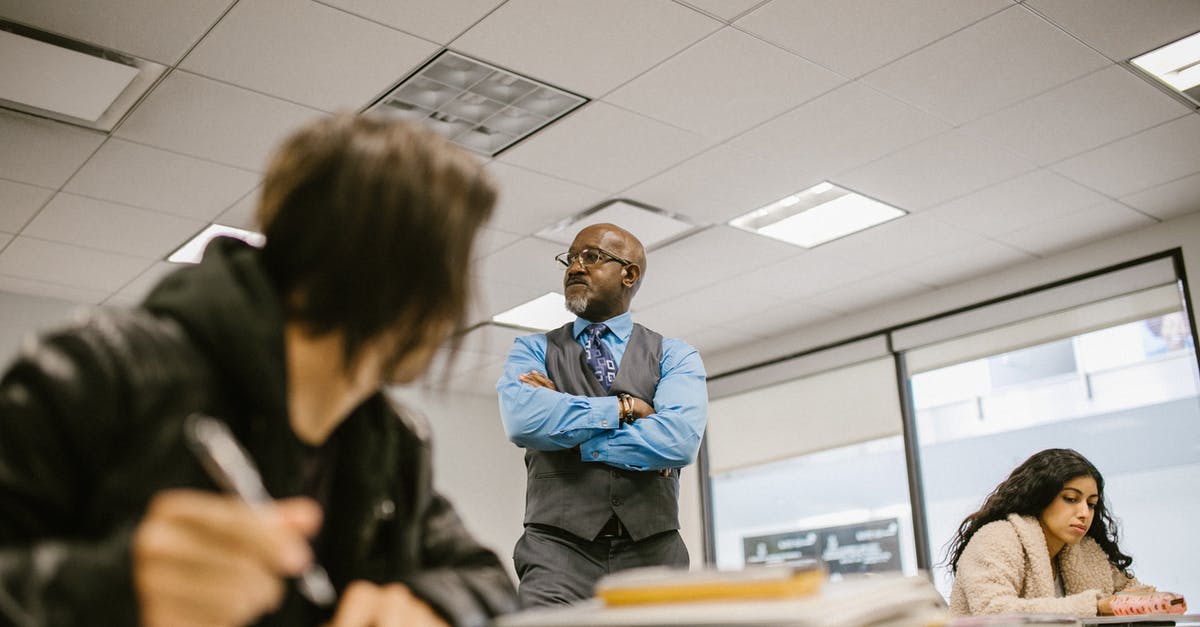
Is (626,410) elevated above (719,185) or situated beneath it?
situated beneath

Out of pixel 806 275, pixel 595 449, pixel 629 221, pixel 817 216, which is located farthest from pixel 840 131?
pixel 595 449

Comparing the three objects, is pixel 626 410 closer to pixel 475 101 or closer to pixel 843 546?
pixel 475 101

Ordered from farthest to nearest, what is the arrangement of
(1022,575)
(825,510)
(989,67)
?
(825,510) → (989,67) → (1022,575)

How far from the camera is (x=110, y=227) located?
4.55m

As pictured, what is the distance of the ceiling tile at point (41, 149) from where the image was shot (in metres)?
3.67

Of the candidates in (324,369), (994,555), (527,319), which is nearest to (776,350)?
(527,319)

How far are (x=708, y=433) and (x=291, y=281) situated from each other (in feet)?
21.4

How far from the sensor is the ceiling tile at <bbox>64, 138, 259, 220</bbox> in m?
3.89

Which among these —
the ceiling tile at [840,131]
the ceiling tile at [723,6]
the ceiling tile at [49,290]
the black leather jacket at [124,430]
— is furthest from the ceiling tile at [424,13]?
the ceiling tile at [49,290]

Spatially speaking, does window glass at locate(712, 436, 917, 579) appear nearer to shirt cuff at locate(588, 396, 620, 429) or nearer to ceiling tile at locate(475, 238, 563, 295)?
ceiling tile at locate(475, 238, 563, 295)

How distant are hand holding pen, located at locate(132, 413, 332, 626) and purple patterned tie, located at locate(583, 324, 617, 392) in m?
1.82

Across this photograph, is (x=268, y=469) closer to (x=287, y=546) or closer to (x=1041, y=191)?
(x=287, y=546)

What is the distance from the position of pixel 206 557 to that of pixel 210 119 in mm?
3423

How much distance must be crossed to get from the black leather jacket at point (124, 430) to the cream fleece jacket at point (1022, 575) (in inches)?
89.3
